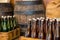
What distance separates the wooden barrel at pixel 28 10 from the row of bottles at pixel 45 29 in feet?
1.66

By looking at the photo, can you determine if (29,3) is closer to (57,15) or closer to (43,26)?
(57,15)

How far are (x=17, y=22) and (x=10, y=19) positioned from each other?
0.13m

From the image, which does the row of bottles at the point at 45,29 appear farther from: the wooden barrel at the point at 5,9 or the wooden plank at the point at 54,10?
the wooden barrel at the point at 5,9

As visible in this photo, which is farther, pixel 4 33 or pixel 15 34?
pixel 15 34

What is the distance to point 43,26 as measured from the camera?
173cm

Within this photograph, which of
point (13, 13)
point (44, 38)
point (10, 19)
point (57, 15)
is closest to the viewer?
point (44, 38)

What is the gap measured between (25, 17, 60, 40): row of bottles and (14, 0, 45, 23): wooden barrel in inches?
19.9

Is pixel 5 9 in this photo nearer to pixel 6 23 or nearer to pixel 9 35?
pixel 6 23

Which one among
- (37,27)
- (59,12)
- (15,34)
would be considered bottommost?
(15,34)

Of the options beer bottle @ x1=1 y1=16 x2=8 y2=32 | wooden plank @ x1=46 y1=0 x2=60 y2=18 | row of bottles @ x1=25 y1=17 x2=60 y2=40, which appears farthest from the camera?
beer bottle @ x1=1 y1=16 x2=8 y2=32

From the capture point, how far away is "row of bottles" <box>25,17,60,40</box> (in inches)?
62.4

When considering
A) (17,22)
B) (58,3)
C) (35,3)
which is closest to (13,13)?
(17,22)

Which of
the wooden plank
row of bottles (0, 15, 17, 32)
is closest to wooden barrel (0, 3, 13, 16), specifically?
row of bottles (0, 15, 17, 32)

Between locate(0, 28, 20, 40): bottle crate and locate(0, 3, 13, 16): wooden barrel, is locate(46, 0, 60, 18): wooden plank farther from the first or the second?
locate(0, 3, 13, 16): wooden barrel
